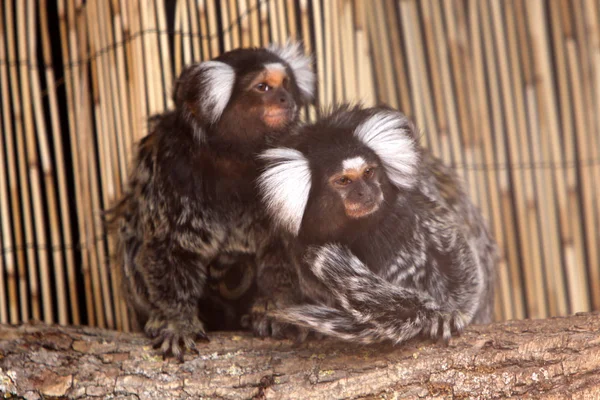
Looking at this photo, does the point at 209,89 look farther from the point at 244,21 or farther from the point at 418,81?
the point at 418,81

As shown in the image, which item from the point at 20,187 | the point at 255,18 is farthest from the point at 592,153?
the point at 20,187

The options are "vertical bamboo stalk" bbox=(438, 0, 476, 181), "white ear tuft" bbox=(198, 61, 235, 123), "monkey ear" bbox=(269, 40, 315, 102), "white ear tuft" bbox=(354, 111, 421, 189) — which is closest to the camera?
"white ear tuft" bbox=(354, 111, 421, 189)

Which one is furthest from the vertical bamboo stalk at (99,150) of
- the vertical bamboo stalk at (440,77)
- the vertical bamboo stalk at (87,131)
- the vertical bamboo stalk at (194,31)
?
the vertical bamboo stalk at (440,77)

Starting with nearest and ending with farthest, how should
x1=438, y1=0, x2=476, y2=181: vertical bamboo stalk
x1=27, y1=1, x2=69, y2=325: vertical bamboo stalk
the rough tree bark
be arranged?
the rough tree bark, x1=27, y1=1, x2=69, y2=325: vertical bamboo stalk, x1=438, y1=0, x2=476, y2=181: vertical bamboo stalk

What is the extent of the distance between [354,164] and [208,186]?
23.5 inches

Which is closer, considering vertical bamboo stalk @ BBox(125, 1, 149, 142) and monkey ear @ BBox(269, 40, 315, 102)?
monkey ear @ BBox(269, 40, 315, 102)

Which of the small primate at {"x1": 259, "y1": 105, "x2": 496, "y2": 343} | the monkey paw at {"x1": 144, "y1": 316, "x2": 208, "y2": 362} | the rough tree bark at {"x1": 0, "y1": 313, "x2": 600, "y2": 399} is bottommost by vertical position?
the rough tree bark at {"x1": 0, "y1": 313, "x2": 600, "y2": 399}

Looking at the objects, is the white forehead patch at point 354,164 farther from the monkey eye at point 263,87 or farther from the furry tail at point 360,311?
the monkey eye at point 263,87

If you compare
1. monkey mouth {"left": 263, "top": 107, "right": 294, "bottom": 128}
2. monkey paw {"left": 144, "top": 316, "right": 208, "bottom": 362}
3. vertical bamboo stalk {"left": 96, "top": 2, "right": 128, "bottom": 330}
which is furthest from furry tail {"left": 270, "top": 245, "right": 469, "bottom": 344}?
vertical bamboo stalk {"left": 96, "top": 2, "right": 128, "bottom": 330}

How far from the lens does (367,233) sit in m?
2.04

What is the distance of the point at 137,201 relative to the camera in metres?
2.52

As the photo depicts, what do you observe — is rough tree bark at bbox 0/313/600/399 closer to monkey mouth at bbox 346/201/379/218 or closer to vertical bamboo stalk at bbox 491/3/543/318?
monkey mouth at bbox 346/201/379/218

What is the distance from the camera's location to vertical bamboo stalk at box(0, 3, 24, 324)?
9.56 ft

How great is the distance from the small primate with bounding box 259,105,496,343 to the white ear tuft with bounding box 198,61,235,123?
27 centimetres
